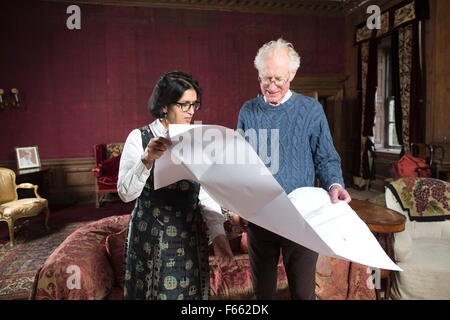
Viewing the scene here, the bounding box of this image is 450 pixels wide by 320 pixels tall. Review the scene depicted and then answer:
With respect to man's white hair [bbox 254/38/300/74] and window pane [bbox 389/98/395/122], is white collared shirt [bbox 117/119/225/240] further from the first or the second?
window pane [bbox 389/98/395/122]

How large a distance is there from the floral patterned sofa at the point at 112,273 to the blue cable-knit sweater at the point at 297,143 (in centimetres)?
41

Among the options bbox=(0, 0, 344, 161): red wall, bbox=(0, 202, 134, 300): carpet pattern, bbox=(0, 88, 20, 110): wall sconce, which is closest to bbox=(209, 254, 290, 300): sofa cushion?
bbox=(0, 202, 134, 300): carpet pattern

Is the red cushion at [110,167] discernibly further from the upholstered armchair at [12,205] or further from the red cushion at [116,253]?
the red cushion at [116,253]

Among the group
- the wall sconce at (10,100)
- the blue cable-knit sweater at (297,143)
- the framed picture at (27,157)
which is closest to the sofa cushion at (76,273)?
the blue cable-knit sweater at (297,143)

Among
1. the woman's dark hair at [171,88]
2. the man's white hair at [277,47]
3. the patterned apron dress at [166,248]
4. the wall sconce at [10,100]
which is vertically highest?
the wall sconce at [10,100]

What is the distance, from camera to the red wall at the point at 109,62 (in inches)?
198

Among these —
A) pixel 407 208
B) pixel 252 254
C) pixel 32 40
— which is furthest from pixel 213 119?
pixel 252 254

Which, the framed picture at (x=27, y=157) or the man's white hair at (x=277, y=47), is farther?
the framed picture at (x=27, y=157)

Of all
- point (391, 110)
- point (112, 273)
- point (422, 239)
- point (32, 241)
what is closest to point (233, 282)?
point (112, 273)

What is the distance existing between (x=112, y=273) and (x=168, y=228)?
27.0 inches

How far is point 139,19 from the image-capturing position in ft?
17.6

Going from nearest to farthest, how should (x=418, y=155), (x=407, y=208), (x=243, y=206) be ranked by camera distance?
(x=243, y=206) < (x=407, y=208) < (x=418, y=155)

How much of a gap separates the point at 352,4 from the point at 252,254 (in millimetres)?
6200

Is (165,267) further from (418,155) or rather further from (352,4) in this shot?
(352,4)
